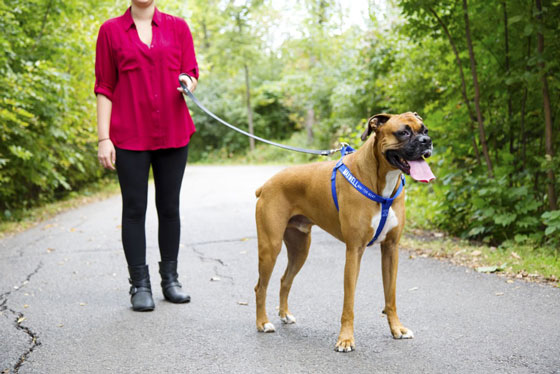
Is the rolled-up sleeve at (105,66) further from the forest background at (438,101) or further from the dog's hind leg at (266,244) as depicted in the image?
the forest background at (438,101)

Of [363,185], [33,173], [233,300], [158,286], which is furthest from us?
[33,173]

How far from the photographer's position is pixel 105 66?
4379 mm

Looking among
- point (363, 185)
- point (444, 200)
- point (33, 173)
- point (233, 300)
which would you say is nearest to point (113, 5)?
point (33, 173)

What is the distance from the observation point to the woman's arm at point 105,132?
436cm

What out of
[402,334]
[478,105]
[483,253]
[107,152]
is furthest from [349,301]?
[478,105]

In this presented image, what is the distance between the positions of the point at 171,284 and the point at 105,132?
1.38m

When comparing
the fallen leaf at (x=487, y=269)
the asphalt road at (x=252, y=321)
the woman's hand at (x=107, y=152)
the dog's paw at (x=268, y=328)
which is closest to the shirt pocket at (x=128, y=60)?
the woman's hand at (x=107, y=152)

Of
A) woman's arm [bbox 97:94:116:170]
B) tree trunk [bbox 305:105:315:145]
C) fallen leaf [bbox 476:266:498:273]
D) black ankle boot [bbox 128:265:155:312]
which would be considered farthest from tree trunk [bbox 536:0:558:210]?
tree trunk [bbox 305:105:315:145]

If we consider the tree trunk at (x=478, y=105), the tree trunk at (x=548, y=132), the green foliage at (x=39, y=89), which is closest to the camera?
the tree trunk at (x=548, y=132)

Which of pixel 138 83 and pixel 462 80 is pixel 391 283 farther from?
pixel 462 80

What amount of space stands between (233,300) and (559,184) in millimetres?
3668

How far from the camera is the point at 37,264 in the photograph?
20.8ft

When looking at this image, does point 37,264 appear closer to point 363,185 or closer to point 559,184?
point 363,185

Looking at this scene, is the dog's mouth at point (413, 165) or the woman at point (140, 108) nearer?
the dog's mouth at point (413, 165)
